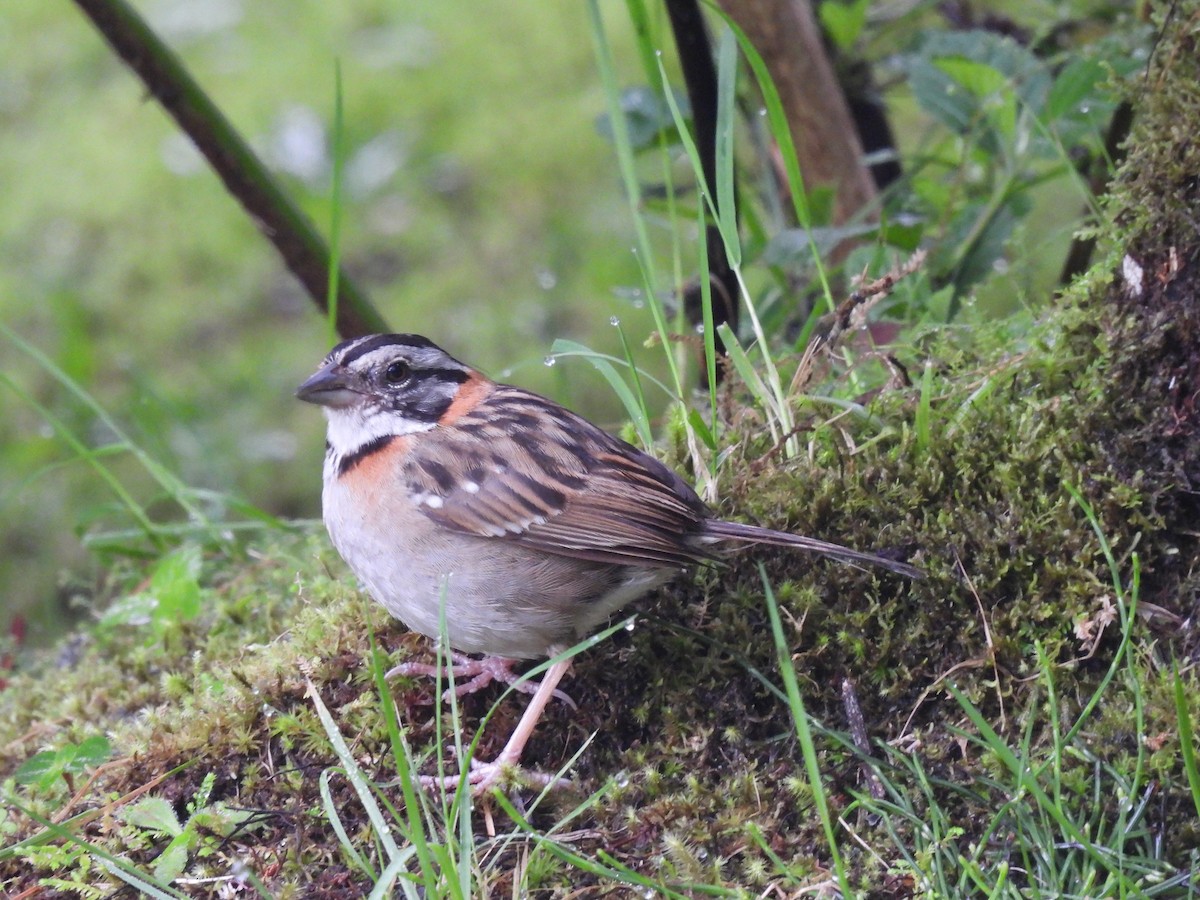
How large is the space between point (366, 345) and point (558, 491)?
2.97 ft

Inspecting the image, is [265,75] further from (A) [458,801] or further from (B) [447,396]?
(A) [458,801]

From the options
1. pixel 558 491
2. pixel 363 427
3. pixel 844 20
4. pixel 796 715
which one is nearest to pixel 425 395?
pixel 363 427

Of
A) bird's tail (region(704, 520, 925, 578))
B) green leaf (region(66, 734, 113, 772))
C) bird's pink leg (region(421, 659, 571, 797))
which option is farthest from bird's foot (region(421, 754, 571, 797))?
green leaf (region(66, 734, 113, 772))

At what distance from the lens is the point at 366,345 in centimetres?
397

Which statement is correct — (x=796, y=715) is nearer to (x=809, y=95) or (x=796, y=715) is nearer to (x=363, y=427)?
(x=363, y=427)

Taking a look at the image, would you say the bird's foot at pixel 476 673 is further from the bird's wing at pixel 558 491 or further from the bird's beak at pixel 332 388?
the bird's beak at pixel 332 388

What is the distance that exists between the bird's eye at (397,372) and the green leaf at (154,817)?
147 centimetres

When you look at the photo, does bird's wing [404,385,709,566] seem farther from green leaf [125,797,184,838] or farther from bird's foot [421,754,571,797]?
green leaf [125,797,184,838]

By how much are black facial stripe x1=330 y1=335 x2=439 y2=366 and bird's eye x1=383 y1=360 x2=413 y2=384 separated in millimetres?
65

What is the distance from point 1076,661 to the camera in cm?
304

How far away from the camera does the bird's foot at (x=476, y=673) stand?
11.2 feet

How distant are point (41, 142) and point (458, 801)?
8.63 m

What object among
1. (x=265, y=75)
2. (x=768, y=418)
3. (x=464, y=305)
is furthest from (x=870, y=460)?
(x=265, y=75)

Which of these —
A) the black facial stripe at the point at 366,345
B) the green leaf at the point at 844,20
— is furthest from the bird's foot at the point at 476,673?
the green leaf at the point at 844,20
